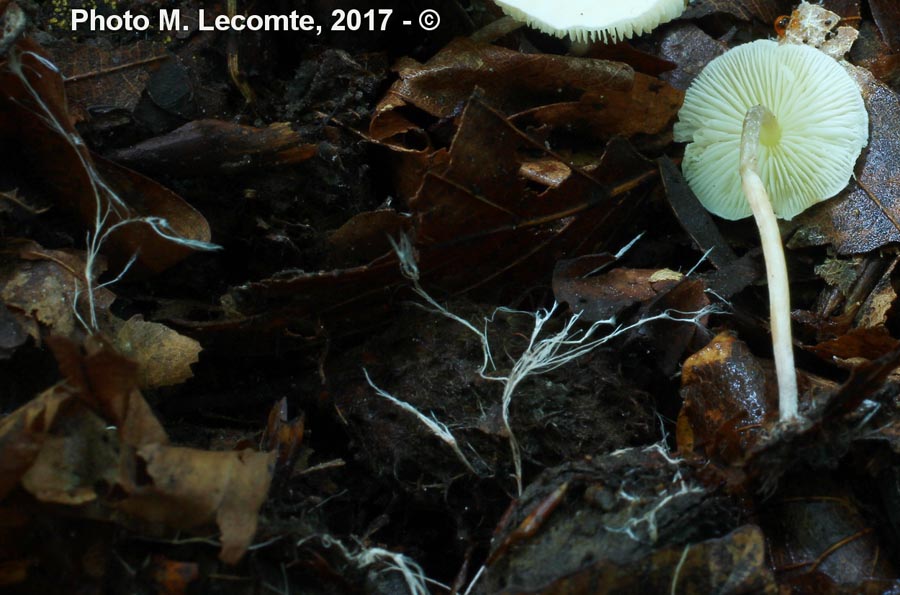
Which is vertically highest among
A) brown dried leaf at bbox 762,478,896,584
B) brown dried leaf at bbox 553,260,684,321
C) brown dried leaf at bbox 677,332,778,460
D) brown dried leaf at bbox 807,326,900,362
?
brown dried leaf at bbox 553,260,684,321

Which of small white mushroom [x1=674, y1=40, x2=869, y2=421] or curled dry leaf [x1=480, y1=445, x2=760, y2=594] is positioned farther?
small white mushroom [x1=674, y1=40, x2=869, y2=421]

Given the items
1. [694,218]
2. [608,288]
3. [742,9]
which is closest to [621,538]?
[608,288]

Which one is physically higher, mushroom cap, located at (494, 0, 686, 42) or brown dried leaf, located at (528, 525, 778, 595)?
mushroom cap, located at (494, 0, 686, 42)

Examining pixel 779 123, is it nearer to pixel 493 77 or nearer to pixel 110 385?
pixel 493 77

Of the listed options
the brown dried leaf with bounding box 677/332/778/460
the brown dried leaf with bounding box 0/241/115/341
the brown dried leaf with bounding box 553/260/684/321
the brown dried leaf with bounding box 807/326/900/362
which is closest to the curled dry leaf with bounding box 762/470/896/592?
the brown dried leaf with bounding box 677/332/778/460

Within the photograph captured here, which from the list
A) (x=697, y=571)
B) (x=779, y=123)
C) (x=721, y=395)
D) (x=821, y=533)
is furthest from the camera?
(x=779, y=123)

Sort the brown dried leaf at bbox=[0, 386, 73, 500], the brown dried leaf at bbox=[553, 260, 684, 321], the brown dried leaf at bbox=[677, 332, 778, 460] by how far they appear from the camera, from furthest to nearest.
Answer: the brown dried leaf at bbox=[553, 260, 684, 321]
the brown dried leaf at bbox=[677, 332, 778, 460]
the brown dried leaf at bbox=[0, 386, 73, 500]

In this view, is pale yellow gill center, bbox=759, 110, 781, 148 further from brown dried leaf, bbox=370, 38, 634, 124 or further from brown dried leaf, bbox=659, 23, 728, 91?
brown dried leaf, bbox=370, 38, 634, 124
